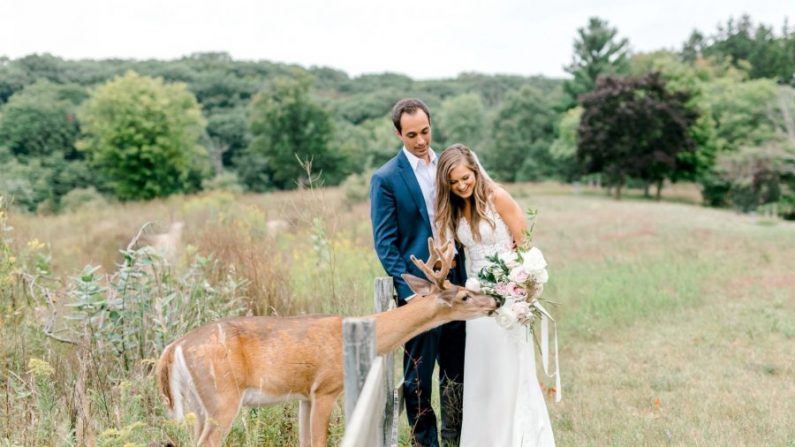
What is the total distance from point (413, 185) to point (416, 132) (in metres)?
0.34

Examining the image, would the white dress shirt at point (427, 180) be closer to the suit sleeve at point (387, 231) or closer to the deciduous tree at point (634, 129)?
the suit sleeve at point (387, 231)

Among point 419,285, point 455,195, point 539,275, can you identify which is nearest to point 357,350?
point 419,285

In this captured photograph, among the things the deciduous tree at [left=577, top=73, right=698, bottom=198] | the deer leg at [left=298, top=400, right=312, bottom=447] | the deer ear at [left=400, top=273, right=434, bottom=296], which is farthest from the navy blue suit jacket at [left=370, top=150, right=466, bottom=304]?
the deciduous tree at [left=577, top=73, right=698, bottom=198]

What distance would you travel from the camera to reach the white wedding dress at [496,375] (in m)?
4.62

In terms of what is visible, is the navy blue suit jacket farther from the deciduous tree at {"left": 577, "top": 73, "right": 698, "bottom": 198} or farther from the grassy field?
the deciduous tree at {"left": 577, "top": 73, "right": 698, "bottom": 198}

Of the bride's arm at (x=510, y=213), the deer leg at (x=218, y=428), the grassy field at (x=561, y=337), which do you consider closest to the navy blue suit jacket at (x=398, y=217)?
the bride's arm at (x=510, y=213)

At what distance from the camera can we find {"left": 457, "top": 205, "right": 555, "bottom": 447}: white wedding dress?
462 cm

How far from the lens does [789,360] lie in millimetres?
7266

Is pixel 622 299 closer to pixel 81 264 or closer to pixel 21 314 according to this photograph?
pixel 21 314

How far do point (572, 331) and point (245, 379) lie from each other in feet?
20.2

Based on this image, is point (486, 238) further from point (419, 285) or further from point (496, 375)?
point (496, 375)

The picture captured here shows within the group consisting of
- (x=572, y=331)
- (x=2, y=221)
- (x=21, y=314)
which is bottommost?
(x=572, y=331)

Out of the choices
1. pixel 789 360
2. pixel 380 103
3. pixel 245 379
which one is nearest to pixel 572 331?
pixel 789 360

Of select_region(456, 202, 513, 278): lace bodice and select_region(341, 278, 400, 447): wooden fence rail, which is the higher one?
select_region(456, 202, 513, 278): lace bodice
